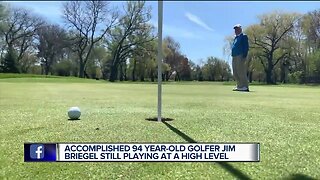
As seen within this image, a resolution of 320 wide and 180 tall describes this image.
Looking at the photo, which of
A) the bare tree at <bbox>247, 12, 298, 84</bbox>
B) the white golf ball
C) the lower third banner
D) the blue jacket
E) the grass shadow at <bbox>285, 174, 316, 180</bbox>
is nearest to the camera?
the grass shadow at <bbox>285, 174, 316, 180</bbox>

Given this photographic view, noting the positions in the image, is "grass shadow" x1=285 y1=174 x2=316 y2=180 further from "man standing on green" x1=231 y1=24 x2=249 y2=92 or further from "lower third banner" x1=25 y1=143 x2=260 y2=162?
"man standing on green" x1=231 y1=24 x2=249 y2=92

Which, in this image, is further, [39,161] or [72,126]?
[72,126]

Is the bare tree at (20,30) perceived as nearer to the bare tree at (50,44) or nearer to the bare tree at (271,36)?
the bare tree at (50,44)

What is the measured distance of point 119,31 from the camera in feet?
209

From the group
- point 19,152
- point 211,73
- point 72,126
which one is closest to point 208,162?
point 19,152

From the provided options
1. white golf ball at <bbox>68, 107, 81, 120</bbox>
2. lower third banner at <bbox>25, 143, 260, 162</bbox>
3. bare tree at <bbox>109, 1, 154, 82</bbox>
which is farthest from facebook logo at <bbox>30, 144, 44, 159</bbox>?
bare tree at <bbox>109, 1, 154, 82</bbox>

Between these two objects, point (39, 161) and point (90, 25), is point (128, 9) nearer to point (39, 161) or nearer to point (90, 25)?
point (90, 25)

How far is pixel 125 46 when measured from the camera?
64.9 m

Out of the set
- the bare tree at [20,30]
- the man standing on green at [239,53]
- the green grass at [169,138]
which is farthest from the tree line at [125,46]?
the green grass at [169,138]

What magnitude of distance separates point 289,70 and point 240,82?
45.4 meters

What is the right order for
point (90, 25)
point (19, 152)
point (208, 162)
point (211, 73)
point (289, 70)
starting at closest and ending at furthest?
point (208, 162) → point (19, 152) → point (90, 25) → point (289, 70) → point (211, 73)

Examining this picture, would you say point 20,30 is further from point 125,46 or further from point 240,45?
point 240,45

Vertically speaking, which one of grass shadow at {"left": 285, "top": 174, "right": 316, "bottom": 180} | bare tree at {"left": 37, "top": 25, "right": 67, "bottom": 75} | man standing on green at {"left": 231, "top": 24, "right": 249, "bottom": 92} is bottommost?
grass shadow at {"left": 285, "top": 174, "right": 316, "bottom": 180}

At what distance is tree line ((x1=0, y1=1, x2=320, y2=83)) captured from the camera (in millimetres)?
49188
